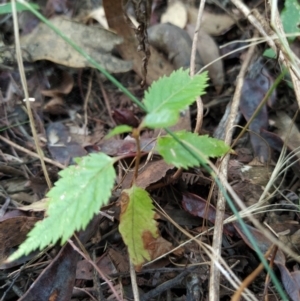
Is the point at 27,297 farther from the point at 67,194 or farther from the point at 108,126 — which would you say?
the point at 108,126

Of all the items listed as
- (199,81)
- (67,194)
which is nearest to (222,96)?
(199,81)

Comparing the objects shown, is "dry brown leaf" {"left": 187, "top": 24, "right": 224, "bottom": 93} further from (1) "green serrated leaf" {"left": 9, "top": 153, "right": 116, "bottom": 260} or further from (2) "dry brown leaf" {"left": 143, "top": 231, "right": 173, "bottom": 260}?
(1) "green serrated leaf" {"left": 9, "top": 153, "right": 116, "bottom": 260}

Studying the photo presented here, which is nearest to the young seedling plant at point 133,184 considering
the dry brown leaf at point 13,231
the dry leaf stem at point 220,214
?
the dry leaf stem at point 220,214

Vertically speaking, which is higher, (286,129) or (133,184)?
(133,184)

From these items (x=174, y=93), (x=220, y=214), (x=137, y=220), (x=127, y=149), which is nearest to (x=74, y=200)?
(x=137, y=220)

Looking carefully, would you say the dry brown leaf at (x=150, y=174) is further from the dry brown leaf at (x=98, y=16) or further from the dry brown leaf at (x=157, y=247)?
the dry brown leaf at (x=98, y=16)

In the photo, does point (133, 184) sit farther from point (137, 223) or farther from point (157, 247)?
point (157, 247)

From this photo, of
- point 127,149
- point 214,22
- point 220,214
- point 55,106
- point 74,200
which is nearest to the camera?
point 74,200

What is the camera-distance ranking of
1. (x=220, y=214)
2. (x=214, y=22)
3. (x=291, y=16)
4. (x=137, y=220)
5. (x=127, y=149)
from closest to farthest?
(x=137, y=220) → (x=220, y=214) → (x=127, y=149) → (x=291, y=16) → (x=214, y=22)
